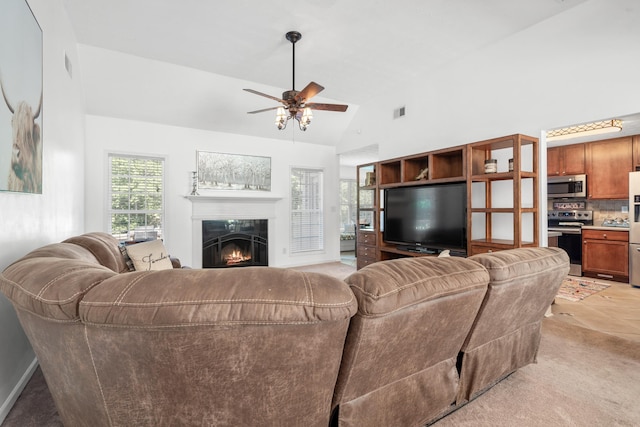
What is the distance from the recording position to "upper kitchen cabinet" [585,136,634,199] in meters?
4.99

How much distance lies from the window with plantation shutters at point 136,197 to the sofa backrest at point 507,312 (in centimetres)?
484

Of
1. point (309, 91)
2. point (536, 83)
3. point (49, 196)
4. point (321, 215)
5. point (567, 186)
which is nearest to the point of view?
point (49, 196)

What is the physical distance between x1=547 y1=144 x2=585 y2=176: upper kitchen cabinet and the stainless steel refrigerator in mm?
1020

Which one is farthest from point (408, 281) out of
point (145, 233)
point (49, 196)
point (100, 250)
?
point (145, 233)

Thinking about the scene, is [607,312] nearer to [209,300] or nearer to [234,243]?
[209,300]

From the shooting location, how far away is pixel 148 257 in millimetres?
2836

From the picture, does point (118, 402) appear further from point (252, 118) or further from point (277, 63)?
point (252, 118)

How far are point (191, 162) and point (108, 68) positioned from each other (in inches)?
69.4

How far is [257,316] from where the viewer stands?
86 centimetres

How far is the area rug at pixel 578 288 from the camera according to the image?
4020 millimetres

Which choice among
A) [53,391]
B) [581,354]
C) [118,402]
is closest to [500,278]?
[118,402]

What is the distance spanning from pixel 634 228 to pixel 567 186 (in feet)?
3.98

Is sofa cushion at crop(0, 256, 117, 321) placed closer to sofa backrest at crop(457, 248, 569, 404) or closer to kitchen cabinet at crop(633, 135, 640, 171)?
sofa backrest at crop(457, 248, 569, 404)

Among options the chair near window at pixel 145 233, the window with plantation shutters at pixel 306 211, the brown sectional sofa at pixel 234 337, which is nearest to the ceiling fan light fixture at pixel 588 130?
the brown sectional sofa at pixel 234 337
